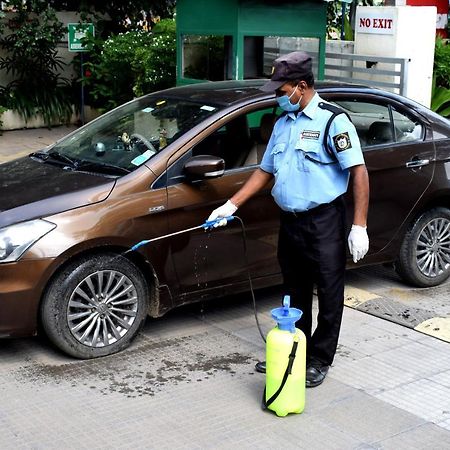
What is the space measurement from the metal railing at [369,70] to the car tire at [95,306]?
20.3ft

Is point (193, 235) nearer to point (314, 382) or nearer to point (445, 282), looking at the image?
point (314, 382)

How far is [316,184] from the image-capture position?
4.51 metres

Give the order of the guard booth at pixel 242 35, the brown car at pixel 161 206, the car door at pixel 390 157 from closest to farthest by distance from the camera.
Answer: the brown car at pixel 161 206, the car door at pixel 390 157, the guard booth at pixel 242 35

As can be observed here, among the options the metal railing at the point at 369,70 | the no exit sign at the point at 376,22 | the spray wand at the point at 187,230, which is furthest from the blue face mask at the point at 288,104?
the no exit sign at the point at 376,22

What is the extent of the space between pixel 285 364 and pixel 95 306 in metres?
1.33

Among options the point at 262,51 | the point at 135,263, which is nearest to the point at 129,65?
the point at 262,51

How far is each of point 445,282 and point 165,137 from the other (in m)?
2.83

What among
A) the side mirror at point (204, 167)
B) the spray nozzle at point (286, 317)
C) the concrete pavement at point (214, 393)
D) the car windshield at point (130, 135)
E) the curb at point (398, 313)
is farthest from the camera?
the curb at point (398, 313)

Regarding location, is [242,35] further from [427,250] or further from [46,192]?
[46,192]

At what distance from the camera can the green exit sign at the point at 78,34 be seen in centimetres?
1278

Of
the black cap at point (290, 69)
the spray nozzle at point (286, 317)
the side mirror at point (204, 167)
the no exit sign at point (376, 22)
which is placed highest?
the no exit sign at point (376, 22)

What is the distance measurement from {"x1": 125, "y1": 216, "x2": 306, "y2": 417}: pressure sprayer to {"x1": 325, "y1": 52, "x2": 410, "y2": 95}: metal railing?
663 cm

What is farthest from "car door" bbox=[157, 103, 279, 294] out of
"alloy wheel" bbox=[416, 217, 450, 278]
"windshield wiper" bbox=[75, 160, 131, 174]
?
"alloy wheel" bbox=[416, 217, 450, 278]

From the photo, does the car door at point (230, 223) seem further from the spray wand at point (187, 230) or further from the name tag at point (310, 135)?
the name tag at point (310, 135)
